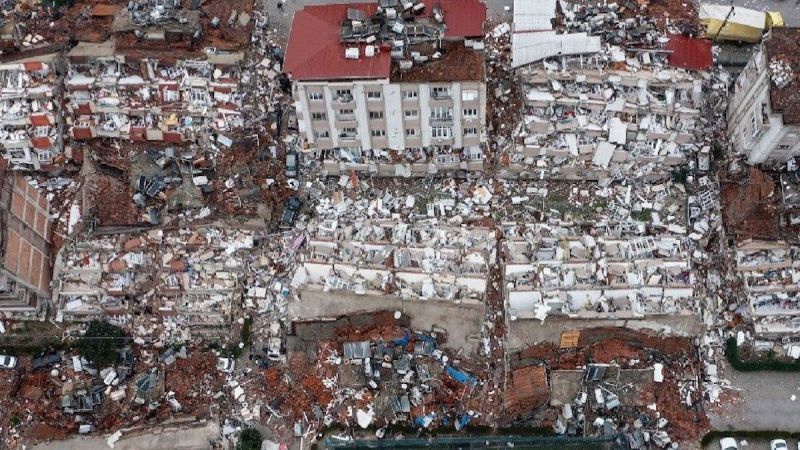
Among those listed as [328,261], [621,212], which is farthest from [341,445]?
[621,212]

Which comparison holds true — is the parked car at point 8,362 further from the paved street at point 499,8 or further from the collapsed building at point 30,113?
the paved street at point 499,8

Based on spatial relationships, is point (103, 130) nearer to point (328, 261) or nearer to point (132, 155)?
point (132, 155)

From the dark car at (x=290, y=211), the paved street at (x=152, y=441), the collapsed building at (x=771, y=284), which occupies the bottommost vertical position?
the paved street at (x=152, y=441)

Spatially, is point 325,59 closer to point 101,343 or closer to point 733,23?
point 101,343

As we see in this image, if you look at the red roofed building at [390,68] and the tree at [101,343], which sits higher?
the red roofed building at [390,68]

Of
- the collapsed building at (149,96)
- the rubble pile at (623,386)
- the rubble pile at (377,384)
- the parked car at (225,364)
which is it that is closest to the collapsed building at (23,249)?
the collapsed building at (149,96)

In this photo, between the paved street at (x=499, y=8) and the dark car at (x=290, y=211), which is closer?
the dark car at (x=290, y=211)

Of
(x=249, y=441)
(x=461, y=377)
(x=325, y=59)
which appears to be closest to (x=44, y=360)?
(x=249, y=441)
